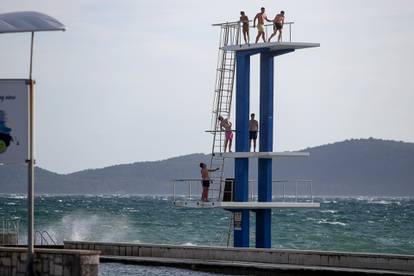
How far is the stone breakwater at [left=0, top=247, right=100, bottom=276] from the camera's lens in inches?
906

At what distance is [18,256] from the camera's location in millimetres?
24469

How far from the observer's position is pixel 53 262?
23.6 meters

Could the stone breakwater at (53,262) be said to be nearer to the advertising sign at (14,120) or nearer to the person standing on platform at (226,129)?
the advertising sign at (14,120)

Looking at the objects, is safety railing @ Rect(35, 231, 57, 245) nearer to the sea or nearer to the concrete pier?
the sea

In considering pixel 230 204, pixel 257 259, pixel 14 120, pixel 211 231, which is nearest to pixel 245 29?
pixel 230 204

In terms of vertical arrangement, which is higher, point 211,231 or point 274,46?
point 274,46

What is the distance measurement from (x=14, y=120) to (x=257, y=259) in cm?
933

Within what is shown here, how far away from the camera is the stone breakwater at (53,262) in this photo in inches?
906

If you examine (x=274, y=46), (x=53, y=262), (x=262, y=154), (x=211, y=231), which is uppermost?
(x=274, y=46)

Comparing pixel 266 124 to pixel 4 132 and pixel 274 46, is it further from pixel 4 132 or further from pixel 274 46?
pixel 4 132

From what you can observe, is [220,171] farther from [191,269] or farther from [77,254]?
[77,254]

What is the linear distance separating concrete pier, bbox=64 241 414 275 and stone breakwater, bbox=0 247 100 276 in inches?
278

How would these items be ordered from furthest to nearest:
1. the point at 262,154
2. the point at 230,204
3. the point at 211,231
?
the point at 211,231 < the point at 262,154 < the point at 230,204

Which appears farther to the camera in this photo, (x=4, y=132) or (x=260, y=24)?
(x=260, y=24)
